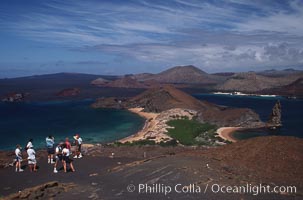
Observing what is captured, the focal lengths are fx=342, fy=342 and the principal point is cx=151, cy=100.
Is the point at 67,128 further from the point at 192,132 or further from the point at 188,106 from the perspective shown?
the point at 188,106

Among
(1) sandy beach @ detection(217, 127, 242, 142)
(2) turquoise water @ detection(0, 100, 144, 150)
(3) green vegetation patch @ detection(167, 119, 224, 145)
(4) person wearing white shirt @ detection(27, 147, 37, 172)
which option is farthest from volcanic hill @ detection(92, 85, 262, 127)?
(4) person wearing white shirt @ detection(27, 147, 37, 172)

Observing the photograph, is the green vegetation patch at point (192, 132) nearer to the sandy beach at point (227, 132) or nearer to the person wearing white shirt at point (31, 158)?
the sandy beach at point (227, 132)

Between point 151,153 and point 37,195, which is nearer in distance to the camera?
point 37,195

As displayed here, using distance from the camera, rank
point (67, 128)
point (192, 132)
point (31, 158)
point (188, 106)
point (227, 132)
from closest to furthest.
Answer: point (31, 158)
point (192, 132)
point (227, 132)
point (67, 128)
point (188, 106)

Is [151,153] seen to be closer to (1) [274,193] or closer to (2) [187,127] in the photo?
(1) [274,193]

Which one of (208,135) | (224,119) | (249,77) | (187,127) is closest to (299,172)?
(208,135)

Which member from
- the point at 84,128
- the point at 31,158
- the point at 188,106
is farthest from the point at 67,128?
the point at 31,158

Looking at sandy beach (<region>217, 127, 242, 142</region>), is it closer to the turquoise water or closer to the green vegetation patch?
the green vegetation patch
